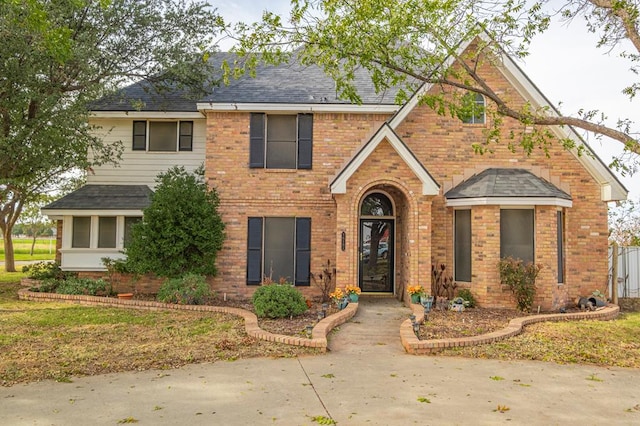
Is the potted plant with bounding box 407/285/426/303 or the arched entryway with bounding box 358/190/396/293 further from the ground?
the arched entryway with bounding box 358/190/396/293

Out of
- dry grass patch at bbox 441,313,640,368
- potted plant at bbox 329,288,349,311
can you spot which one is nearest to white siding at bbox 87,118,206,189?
potted plant at bbox 329,288,349,311

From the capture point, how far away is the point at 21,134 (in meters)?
12.2

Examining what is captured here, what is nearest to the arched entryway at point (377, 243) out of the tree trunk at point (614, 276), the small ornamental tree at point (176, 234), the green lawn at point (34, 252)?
the small ornamental tree at point (176, 234)

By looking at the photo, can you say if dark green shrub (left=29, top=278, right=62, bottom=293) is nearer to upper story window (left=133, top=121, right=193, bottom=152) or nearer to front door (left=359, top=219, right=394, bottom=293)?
upper story window (left=133, top=121, right=193, bottom=152)

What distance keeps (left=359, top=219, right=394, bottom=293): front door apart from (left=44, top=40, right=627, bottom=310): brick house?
0.10ft

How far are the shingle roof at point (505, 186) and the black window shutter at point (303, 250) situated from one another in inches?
164

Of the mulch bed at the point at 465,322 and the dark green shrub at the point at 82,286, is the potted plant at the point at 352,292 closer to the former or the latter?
the mulch bed at the point at 465,322

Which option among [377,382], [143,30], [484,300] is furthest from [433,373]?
[143,30]

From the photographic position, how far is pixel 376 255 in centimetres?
1384

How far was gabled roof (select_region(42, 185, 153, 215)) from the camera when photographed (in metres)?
14.0

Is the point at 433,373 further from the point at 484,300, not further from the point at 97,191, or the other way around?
the point at 97,191

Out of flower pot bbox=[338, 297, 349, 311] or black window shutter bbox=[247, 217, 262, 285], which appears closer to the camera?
flower pot bbox=[338, 297, 349, 311]

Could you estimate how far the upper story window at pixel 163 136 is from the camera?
1522 cm

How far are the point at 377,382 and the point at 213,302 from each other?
755cm
